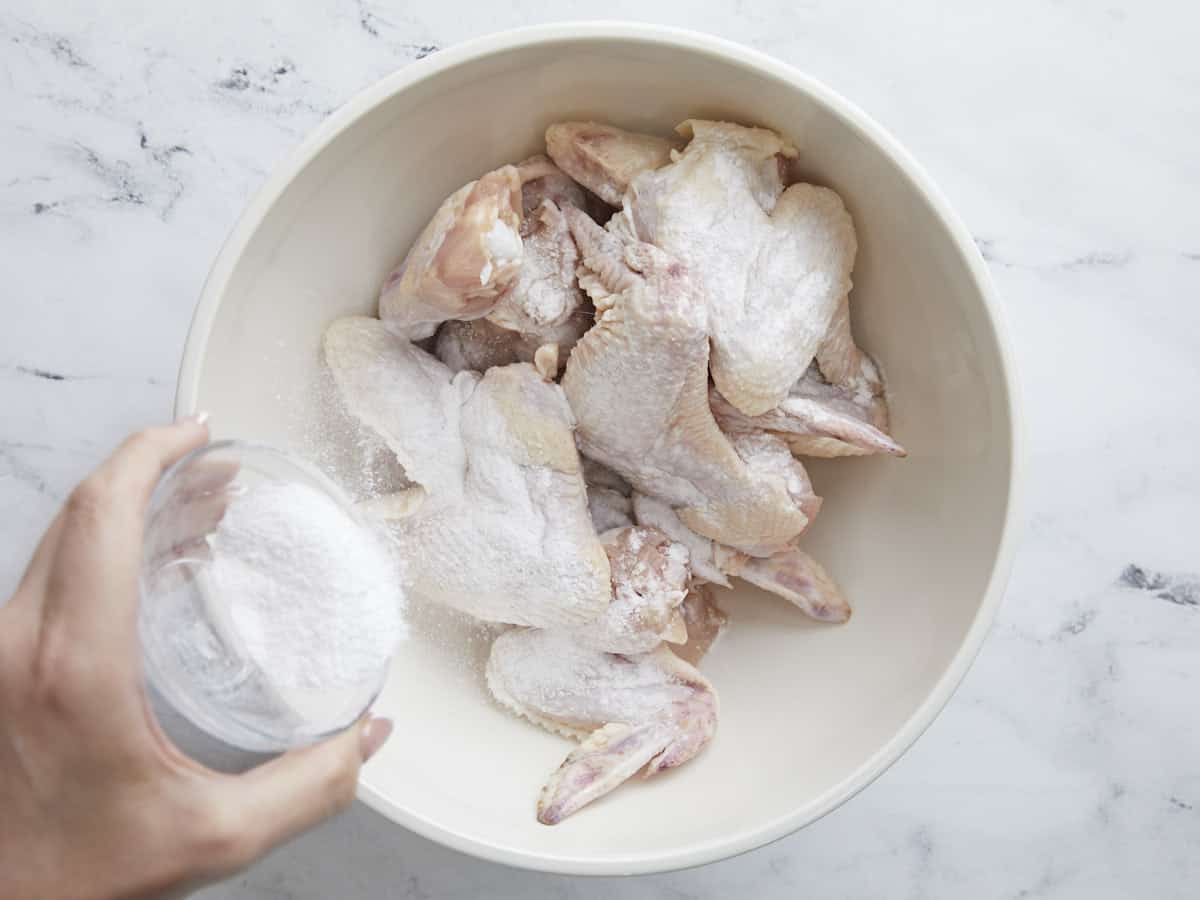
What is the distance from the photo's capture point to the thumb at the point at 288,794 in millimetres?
757

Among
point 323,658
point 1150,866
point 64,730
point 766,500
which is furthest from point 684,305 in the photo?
point 1150,866

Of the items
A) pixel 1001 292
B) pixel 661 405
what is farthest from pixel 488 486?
pixel 1001 292

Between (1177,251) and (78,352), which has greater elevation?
(1177,251)

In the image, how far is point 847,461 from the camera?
1.29 m

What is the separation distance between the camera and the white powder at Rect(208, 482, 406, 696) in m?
0.86

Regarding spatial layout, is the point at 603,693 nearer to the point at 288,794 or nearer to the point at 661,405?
the point at 661,405

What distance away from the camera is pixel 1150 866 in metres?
1.45

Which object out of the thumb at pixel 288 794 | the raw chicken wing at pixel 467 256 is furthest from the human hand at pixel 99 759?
the raw chicken wing at pixel 467 256

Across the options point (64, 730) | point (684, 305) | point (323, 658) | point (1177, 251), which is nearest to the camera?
point (64, 730)

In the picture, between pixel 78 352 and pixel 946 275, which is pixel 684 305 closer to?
pixel 946 275

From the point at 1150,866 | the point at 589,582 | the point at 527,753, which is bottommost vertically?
the point at 1150,866

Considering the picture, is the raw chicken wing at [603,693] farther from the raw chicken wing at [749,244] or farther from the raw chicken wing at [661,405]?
the raw chicken wing at [749,244]

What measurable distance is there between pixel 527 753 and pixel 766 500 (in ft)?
1.20

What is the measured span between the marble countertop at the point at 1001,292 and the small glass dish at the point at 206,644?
1.52 ft
